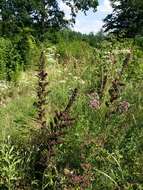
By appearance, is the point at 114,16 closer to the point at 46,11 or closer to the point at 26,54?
the point at 46,11

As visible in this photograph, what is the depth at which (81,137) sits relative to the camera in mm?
6055

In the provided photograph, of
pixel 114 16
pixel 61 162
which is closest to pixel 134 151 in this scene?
pixel 61 162

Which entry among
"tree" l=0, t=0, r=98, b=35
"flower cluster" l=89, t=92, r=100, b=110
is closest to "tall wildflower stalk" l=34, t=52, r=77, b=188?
"flower cluster" l=89, t=92, r=100, b=110

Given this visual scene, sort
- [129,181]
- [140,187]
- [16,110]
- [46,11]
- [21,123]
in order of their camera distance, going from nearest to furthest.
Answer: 1. [140,187]
2. [129,181]
3. [21,123]
4. [16,110]
5. [46,11]

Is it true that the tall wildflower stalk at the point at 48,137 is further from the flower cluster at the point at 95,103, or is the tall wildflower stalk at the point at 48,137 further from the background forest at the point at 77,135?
the flower cluster at the point at 95,103

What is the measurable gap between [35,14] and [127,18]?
33.9 ft

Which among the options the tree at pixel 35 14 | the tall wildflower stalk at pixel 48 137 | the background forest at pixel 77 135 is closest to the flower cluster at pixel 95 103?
the background forest at pixel 77 135

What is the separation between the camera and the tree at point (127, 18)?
44750 mm

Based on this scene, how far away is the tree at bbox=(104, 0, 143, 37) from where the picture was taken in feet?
147

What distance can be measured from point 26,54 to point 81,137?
1092 centimetres

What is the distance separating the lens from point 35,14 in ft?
132

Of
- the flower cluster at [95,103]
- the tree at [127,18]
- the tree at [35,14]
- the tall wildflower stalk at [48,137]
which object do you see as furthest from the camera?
the tree at [127,18]

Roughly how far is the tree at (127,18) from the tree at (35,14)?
13.1 ft

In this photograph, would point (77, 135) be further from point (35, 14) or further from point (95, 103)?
point (35, 14)
